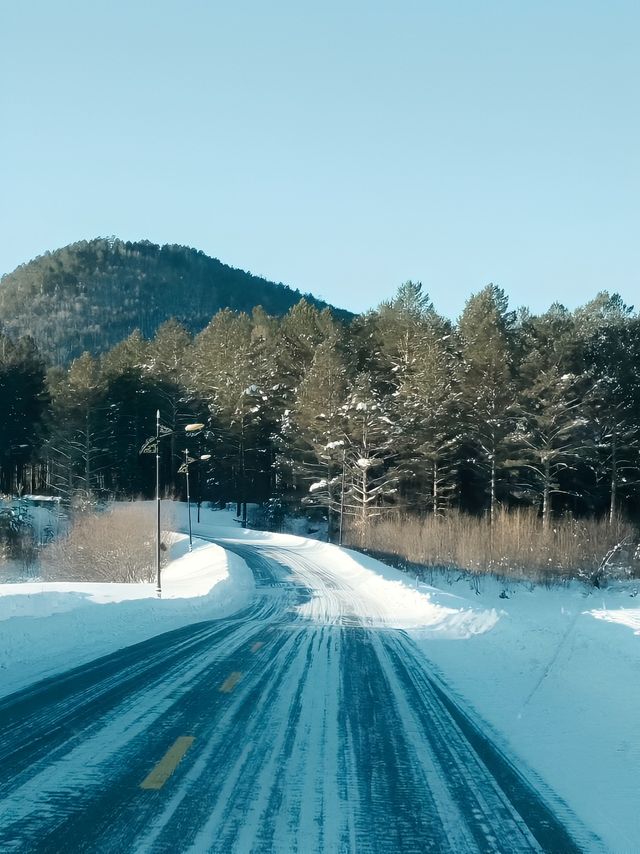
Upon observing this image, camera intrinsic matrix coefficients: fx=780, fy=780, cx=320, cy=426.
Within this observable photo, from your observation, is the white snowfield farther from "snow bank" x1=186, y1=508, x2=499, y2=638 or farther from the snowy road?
the snowy road

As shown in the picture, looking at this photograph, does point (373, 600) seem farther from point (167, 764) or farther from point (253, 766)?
point (167, 764)

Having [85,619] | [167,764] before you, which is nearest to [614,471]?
[85,619]

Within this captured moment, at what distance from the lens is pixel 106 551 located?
1809 inches

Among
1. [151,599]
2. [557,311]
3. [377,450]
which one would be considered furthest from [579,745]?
[377,450]

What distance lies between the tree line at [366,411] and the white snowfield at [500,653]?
22139 mm

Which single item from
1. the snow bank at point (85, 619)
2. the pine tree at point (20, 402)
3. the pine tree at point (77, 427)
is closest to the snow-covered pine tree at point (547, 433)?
the snow bank at point (85, 619)

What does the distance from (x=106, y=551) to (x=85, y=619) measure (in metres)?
30.8

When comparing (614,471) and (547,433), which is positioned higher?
(547,433)

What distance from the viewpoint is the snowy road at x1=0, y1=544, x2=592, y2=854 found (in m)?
5.13

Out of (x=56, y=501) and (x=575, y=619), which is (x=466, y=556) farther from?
(x=56, y=501)

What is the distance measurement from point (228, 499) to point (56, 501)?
54.1 ft

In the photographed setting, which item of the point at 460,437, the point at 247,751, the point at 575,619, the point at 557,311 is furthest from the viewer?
the point at 460,437

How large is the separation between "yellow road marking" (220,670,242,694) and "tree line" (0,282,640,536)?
117ft

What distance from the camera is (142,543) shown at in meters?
46.8
